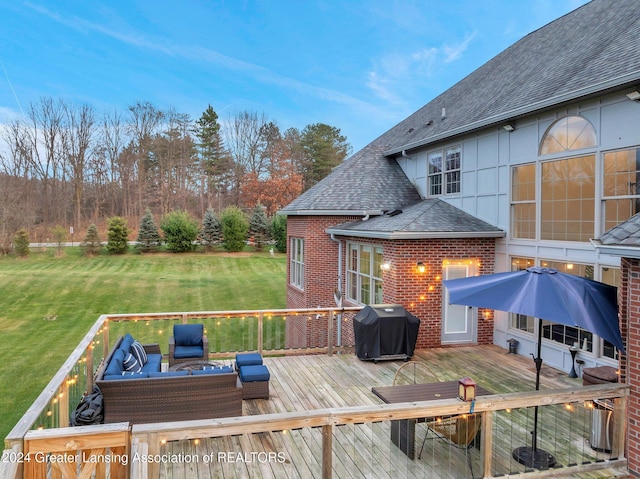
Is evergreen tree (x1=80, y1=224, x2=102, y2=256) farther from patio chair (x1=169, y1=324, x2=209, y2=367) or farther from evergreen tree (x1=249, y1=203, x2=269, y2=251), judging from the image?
patio chair (x1=169, y1=324, x2=209, y2=367)

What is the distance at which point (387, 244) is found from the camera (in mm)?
10406

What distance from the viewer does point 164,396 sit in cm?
557

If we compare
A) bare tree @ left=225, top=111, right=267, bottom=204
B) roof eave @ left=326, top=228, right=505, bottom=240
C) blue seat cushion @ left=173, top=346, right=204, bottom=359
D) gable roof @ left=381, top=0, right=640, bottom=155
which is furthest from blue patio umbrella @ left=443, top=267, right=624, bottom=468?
bare tree @ left=225, top=111, right=267, bottom=204

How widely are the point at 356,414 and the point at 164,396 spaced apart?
286cm

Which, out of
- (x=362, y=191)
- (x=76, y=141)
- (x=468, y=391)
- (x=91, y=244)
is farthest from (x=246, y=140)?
(x=468, y=391)

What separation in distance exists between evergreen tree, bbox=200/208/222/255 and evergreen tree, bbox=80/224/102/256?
6.87 metres

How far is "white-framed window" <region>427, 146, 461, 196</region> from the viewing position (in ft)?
38.7

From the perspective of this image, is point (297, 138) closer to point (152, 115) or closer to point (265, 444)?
point (152, 115)

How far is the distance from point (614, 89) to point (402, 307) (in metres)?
5.40

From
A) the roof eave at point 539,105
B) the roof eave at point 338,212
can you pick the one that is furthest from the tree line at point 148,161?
the roof eave at point 539,105

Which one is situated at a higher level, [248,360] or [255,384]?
[248,360]

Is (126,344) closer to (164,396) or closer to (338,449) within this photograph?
(164,396)

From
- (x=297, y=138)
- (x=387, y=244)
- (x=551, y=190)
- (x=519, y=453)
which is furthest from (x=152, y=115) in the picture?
(x=519, y=453)

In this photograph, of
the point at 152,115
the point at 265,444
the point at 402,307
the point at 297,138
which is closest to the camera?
the point at 265,444
